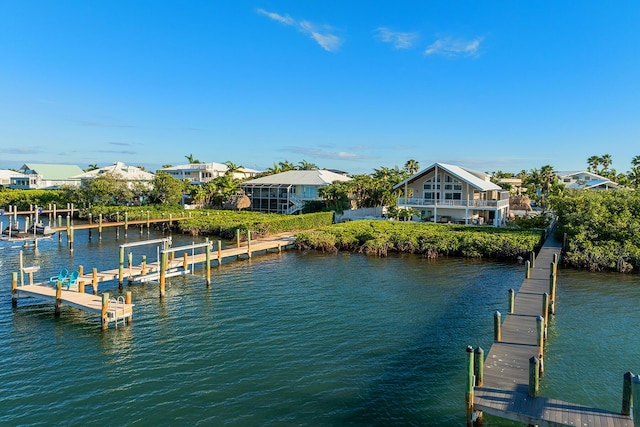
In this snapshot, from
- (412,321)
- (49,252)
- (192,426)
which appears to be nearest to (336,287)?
(412,321)

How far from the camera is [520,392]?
1238 cm

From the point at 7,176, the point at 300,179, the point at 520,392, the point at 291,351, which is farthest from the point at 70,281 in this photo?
the point at 7,176

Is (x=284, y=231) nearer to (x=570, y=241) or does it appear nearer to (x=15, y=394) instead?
(x=570, y=241)

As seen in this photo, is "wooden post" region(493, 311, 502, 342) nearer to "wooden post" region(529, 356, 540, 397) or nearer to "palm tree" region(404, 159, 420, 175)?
"wooden post" region(529, 356, 540, 397)

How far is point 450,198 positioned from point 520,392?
4036 cm

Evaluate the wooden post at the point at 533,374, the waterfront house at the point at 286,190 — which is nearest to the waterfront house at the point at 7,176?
the waterfront house at the point at 286,190

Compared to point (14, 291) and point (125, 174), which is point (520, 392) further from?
point (125, 174)

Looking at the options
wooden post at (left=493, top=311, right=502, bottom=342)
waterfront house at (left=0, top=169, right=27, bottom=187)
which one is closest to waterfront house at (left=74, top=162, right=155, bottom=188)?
waterfront house at (left=0, top=169, right=27, bottom=187)

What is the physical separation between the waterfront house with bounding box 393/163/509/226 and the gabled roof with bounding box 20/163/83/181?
253ft

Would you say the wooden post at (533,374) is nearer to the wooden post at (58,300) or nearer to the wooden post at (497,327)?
the wooden post at (497,327)

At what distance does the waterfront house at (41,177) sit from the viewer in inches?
3772

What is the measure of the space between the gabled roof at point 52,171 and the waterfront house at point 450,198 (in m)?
77.0

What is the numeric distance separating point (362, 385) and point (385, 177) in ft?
167

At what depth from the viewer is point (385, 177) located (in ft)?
211
